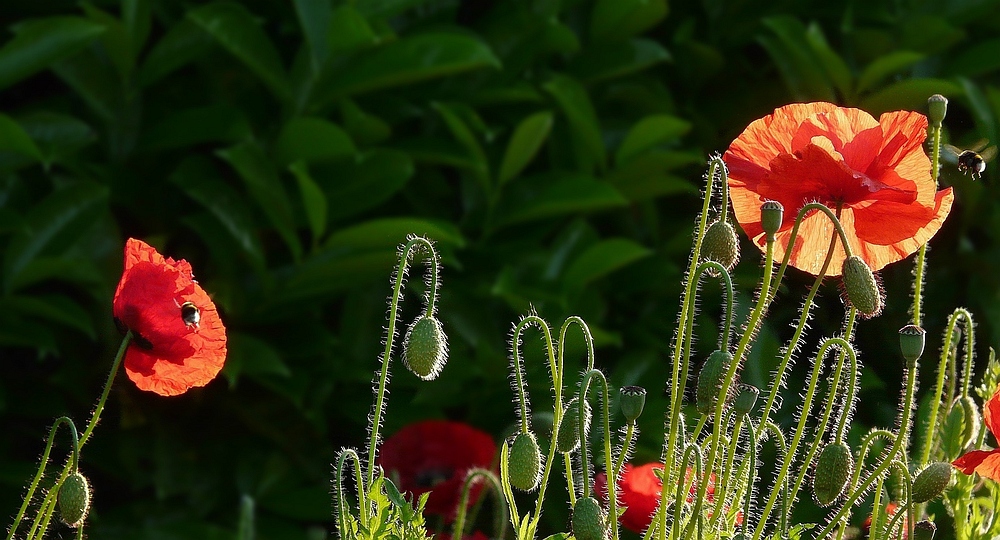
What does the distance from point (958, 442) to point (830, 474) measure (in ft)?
0.54

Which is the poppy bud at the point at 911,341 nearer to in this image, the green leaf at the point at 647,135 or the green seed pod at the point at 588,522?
the green seed pod at the point at 588,522

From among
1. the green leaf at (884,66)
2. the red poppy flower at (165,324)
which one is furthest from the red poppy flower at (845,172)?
the green leaf at (884,66)

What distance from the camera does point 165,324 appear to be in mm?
578

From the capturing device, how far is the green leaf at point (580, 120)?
1.39 metres

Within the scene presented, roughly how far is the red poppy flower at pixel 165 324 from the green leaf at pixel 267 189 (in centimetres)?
65

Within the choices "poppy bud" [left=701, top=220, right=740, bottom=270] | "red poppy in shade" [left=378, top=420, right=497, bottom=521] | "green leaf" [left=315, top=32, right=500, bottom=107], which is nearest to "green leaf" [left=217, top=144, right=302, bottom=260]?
"green leaf" [left=315, top=32, right=500, bottom=107]

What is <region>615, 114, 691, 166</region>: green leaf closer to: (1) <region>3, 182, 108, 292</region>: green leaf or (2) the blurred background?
(2) the blurred background

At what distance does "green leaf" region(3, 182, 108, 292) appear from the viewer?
1.21 m

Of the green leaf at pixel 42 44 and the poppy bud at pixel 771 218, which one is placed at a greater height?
the green leaf at pixel 42 44

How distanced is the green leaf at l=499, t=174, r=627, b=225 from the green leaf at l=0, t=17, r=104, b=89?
0.49 m

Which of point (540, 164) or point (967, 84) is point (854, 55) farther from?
point (540, 164)

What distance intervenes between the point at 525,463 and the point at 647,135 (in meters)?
0.90

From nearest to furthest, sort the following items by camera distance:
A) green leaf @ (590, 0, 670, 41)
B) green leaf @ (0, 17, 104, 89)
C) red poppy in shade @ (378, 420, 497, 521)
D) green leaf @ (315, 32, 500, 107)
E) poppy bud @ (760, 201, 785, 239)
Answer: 1. poppy bud @ (760, 201, 785, 239)
2. red poppy in shade @ (378, 420, 497, 521)
3. green leaf @ (0, 17, 104, 89)
4. green leaf @ (315, 32, 500, 107)
5. green leaf @ (590, 0, 670, 41)

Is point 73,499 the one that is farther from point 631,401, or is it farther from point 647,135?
point 647,135
